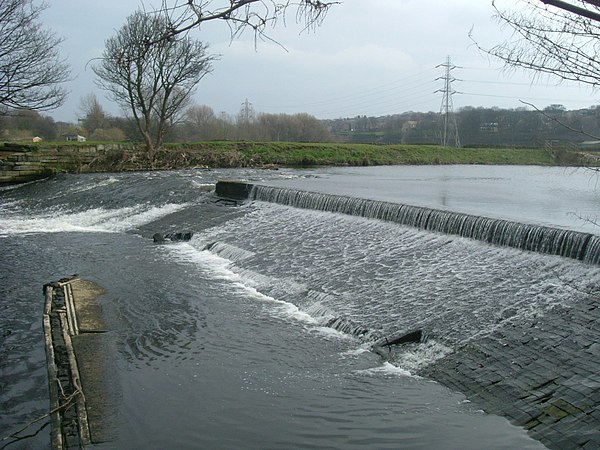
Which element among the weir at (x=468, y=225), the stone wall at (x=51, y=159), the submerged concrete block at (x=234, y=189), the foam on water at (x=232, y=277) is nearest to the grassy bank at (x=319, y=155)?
the stone wall at (x=51, y=159)

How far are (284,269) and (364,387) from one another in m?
4.82

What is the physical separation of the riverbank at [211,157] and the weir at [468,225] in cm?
1118

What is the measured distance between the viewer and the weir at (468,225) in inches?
331

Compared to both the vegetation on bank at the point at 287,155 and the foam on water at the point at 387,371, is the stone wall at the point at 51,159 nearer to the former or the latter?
the vegetation on bank at the point at 287,155

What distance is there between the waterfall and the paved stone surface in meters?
1.47

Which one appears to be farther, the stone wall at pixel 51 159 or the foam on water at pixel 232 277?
the stone wall at pixel 51 159

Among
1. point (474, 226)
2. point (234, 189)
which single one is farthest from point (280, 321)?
point (234, 189)

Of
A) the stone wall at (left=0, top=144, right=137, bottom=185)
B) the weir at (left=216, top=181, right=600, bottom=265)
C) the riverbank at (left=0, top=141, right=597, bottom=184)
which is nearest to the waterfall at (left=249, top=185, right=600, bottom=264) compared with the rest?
the weir at (left=216, top=181, right=600, bottom=265)

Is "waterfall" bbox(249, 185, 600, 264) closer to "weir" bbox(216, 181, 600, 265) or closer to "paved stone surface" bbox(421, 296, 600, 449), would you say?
"weir" bbox(216, 181, 600, 265)

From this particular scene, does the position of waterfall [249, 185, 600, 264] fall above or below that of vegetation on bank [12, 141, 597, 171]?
below

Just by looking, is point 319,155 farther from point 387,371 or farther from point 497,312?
point 387,371

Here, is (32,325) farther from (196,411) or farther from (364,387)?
(364,387)

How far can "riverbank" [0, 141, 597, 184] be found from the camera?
85.1ft

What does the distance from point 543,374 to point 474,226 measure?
4536mm
